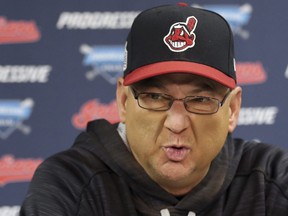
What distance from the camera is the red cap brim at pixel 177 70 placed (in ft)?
4.45

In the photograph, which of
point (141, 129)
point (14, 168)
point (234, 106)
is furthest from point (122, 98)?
point (14, 168)

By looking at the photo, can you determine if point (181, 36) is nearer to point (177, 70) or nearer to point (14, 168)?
point (177, 70)

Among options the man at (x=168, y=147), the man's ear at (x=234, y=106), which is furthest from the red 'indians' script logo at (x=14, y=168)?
the man's ear at (x=234, y=106)

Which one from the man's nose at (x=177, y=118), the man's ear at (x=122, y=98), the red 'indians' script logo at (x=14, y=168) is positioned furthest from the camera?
the red 'indians' script logo at (x=14, y=168)

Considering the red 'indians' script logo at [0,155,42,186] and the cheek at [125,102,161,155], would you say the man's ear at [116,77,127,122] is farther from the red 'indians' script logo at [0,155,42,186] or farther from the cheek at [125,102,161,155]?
the red 'indians' script logo at [0,155,42,186]

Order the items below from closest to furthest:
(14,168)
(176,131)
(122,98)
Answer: (176,131), (122,98), (14,168)

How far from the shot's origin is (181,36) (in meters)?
1.38

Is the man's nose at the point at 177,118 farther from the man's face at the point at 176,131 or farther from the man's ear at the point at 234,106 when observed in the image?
the man's ear at the point at 234,106

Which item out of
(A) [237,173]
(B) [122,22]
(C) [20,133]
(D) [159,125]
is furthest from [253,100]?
(D) [159,125]

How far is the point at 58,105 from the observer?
3.22 m

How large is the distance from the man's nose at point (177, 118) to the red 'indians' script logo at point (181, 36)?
0.36 ft

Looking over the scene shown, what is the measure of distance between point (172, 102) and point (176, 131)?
0.06m

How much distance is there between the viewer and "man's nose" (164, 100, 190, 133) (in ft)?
4.38

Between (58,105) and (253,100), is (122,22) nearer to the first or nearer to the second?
(58,105)
